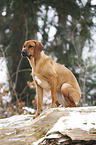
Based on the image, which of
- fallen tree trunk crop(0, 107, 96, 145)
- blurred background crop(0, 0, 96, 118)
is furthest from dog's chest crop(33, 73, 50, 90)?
blurred background crop(0, 0, 96, 118)

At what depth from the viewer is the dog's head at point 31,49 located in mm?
2275

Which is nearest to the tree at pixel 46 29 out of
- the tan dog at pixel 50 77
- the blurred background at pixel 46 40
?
the blurred background at pixel 46 40

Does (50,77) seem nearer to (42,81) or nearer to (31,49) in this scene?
(42,81)

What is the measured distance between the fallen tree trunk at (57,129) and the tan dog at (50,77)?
0.31 meters

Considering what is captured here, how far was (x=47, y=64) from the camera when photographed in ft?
7.66

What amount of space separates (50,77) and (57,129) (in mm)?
775

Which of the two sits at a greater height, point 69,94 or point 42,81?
point 42,81

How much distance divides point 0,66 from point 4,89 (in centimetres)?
60

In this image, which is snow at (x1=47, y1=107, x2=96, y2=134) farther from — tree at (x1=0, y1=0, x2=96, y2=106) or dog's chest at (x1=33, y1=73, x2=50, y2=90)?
tree at (x1=0, y1=0, x2=96, y2=106)

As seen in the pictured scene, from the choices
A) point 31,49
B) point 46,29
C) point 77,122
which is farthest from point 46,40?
point 77,122

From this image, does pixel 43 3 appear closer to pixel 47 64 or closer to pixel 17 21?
pixel 17 21

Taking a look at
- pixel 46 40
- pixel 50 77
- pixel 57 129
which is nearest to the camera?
pixel 57 129

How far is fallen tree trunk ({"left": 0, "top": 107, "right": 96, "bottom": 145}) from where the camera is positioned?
5.07 ft

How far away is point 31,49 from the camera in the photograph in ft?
7.59
